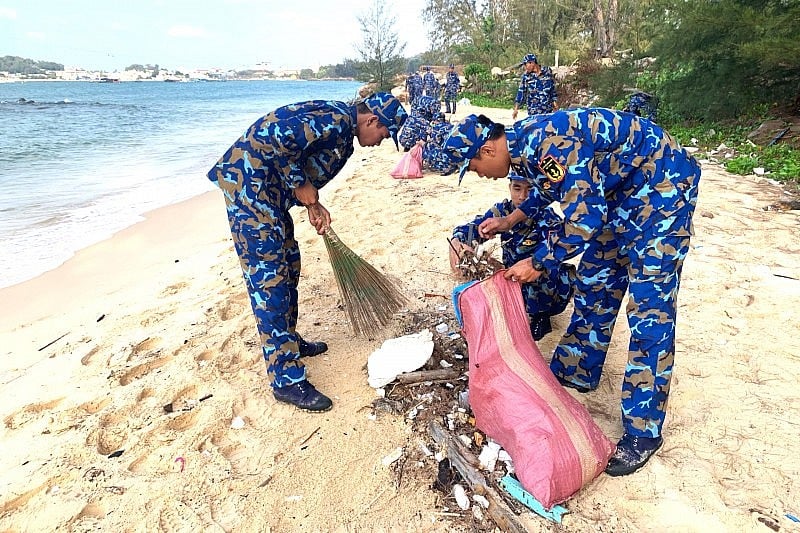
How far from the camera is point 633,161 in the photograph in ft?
6.49

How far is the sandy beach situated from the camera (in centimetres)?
206

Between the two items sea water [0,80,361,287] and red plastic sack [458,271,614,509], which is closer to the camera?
red plastic sack [458,271,614,509]

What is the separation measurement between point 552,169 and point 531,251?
132cm

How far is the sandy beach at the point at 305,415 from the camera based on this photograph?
2061mm

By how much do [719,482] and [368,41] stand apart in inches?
993

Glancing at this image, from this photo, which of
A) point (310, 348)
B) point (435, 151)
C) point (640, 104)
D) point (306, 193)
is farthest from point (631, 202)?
point (640, 104)

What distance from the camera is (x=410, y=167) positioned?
7543 mm

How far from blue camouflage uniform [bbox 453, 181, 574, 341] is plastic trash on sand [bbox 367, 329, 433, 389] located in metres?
0.69

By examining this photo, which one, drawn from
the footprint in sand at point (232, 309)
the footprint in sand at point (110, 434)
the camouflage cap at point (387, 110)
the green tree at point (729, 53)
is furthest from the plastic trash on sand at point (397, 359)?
the green tree at point (729, 53)

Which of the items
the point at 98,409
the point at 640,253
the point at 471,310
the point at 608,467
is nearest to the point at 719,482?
the point at 608,467

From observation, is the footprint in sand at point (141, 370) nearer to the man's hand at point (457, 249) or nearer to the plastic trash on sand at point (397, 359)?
the plastic trash on sand at point (397, 359)

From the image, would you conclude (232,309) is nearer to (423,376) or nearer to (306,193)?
(306,193)

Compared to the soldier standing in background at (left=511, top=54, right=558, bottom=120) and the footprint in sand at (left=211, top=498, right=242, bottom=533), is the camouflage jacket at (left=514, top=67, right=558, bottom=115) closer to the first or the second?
the soldier standing in background at (left=511, top=54, right=558, bottom=120)

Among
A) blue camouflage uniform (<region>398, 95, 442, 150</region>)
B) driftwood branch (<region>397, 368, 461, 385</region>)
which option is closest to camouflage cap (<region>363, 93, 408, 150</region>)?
driftwood branch (<region>397, 368, 461, 385</region>)
